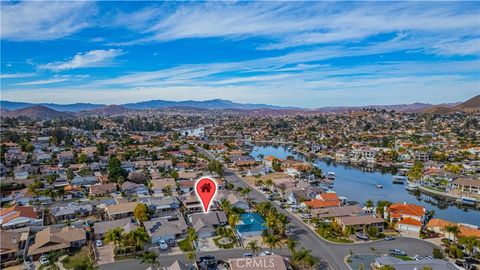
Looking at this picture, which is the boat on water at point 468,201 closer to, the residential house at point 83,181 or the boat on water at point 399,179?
the boat on water at point 399,179

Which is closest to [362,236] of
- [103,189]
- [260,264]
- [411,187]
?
[260,264]

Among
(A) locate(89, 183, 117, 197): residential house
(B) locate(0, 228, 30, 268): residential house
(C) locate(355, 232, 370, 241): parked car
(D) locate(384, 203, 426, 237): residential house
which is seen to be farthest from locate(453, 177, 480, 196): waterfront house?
(B) locate(0, 228, 30, 268): residential house

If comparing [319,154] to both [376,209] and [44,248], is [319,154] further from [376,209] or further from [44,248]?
[44,248]

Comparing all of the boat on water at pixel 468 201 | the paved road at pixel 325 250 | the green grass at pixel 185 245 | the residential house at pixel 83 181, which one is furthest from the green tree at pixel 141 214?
the boat on water at pixel 468 201

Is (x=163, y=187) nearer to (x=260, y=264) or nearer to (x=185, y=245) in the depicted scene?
(x=185, y=245)

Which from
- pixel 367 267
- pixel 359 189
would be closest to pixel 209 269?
pixel 367 267
